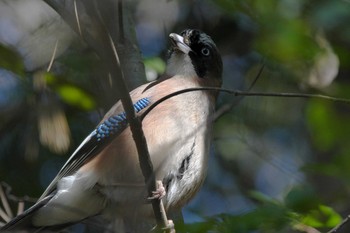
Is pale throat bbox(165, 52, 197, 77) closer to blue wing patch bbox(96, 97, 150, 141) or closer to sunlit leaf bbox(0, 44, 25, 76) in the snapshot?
blue wing patch bbox(96, 97, 150, 141)

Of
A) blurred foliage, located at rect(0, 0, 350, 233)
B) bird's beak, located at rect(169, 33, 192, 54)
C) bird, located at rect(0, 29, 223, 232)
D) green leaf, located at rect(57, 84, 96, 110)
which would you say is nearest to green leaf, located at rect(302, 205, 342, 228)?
blurred foliage, located at rect(0, 0, 350, 233)

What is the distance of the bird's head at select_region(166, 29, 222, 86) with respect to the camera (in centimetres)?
606

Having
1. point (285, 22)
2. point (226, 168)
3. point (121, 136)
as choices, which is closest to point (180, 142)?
point (121, 136)

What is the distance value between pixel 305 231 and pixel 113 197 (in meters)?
1.43

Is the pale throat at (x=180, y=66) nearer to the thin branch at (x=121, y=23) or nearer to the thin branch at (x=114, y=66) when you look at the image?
the thin branch at (x=121, y=23)

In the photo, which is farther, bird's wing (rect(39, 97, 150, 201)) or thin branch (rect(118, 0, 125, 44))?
thin branch (rect(118, 0, 125, 44))

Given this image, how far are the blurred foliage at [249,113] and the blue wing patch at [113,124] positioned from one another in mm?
158

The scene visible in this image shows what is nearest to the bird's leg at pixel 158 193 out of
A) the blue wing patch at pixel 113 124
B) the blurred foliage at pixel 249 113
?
the blurred foliage at pixel 249 113

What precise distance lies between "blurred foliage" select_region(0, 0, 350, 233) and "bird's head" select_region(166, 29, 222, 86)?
15 cm

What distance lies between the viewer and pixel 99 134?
547 cm

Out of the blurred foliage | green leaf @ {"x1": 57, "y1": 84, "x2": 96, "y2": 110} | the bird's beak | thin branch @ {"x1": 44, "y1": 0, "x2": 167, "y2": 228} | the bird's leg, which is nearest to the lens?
thin branch @ {"x1": 44, "y1": 0, "x2": 167, "y2": 228}

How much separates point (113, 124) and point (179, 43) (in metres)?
0.92

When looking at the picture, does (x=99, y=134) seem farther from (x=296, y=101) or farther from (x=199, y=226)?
(x=296, y=101)

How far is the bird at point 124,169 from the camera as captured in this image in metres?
5.19
